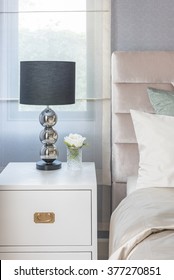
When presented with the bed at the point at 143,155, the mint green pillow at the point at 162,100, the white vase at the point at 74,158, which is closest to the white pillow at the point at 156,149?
the bed at the point at 143,155

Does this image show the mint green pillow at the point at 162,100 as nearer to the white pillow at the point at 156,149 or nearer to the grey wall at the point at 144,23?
the white pillow at the point at 156,149

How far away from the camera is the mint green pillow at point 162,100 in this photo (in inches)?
95.7

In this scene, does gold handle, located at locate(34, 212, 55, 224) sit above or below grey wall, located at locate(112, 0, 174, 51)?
below

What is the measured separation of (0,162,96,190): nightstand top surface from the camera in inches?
91.2

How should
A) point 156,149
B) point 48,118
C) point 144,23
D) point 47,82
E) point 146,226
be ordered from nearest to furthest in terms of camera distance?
point 146,226, point 156,149, point 47,82, point 48,118, point 144,23

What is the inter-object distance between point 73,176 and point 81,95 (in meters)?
0.55

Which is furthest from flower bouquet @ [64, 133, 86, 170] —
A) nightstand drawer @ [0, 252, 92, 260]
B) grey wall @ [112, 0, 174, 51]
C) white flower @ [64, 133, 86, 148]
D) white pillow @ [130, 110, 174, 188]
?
grey wall @ [112, 0, 174, 51]

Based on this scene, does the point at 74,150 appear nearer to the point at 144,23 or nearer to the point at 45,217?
the point at 45,217

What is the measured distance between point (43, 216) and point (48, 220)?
0.10 ft

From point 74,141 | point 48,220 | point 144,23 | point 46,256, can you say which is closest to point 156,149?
point 74,141

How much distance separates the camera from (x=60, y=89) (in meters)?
2.39

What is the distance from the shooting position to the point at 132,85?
103 inches

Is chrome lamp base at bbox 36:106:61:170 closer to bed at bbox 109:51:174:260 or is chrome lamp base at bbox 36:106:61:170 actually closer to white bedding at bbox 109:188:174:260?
bed at bbox 109:51:174:260

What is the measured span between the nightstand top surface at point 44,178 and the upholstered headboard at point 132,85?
0.21 metres
